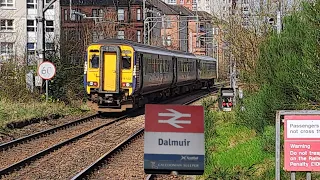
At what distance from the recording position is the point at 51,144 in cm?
1492

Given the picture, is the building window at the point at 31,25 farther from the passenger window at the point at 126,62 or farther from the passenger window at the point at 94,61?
the passenger window at the point at 126,62

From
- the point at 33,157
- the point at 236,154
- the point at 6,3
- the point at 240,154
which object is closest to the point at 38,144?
the point at 33,157

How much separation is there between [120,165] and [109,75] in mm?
10128

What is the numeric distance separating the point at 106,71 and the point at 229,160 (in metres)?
11.8

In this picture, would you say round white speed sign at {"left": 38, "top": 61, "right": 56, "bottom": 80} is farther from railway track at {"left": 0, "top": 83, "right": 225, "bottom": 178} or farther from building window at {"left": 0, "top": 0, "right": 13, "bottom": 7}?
building window at {"left": 0, "top": 0, "right": 13, "bottom": 7}

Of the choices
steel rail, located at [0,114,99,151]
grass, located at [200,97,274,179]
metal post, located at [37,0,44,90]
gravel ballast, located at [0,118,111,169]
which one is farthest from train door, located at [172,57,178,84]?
grass, located at [200,97,274,179]

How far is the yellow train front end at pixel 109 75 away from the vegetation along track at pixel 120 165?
6521mm

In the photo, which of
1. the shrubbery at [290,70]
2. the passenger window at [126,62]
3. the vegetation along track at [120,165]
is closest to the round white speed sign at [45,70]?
the passenger window at [126,62]

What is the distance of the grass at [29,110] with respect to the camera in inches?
734

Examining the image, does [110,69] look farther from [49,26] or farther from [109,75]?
[49,26]

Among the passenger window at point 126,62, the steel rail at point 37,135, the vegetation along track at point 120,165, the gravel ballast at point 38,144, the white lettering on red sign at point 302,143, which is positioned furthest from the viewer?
the passenger window at point 126,62

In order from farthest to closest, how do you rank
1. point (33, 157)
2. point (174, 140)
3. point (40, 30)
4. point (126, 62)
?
point (126, 62) < point (40, 30) < point (33, 157) < point (174, 140)

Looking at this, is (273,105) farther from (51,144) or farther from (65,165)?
(51,144)

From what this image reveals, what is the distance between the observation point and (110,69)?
22.0m
